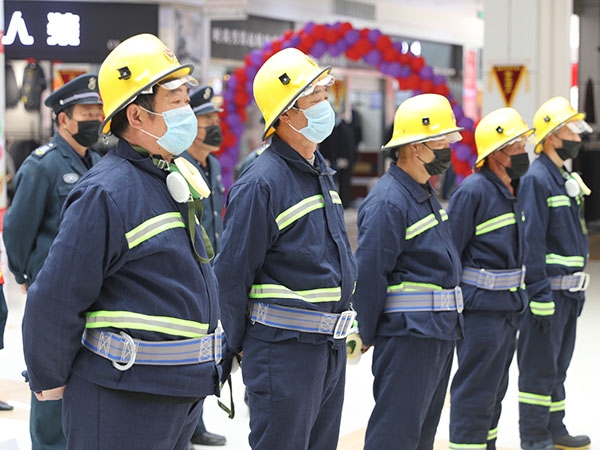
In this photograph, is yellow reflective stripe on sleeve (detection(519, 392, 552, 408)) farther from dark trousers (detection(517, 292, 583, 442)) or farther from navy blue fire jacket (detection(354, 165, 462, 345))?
navy blue fire jacket (detection(354, 165, 462, 345))

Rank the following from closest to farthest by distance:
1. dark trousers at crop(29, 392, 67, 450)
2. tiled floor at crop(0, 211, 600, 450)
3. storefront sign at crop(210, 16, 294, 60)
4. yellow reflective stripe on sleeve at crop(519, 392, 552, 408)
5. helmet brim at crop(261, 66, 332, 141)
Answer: helmet brim at crop(261, 66, 332, 141), dark trousers at crop(29, 392, 67, 450), yellow reflective stripe on sleeve at crop(519, 392, 552, 408), tiled floor at crop(0, 211, 600, 450), storefront sign at crop(210, 16, 294, 60)

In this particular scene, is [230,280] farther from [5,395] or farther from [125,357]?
[5,395]

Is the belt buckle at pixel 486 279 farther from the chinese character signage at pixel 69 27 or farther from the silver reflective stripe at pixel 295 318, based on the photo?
the chinese character signage at pixel 69 27

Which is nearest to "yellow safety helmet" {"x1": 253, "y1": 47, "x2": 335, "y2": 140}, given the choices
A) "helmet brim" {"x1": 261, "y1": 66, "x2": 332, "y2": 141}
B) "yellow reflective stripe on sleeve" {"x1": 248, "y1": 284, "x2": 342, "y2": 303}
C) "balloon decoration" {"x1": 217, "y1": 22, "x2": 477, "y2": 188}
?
"helmet brim" {"x1": 261, "y1": 66, "x2": 332, "y2": 141}

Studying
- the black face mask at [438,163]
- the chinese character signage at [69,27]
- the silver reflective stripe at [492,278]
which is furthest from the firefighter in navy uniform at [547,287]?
the chinese character signage at [69,27]

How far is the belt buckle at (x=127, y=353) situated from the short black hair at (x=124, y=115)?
577 millimetres

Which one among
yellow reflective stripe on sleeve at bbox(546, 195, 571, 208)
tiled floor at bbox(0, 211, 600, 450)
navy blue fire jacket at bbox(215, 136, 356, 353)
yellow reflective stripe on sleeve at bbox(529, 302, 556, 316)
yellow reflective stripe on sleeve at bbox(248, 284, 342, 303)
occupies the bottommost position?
tiled floor at bbox(0, 211, 600, 450)

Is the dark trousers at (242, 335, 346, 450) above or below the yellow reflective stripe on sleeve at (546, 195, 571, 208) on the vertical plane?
below

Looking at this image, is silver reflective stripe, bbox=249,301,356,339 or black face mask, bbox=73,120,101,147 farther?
black face mask, bbox=73,120,101,147

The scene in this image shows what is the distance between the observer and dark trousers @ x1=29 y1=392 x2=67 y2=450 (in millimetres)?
4359

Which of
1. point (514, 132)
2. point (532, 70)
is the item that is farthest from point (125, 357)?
point (532, 70)

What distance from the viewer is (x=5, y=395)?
6031 mm

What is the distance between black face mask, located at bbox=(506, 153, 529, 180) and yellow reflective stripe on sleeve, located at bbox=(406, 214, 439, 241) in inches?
37.4

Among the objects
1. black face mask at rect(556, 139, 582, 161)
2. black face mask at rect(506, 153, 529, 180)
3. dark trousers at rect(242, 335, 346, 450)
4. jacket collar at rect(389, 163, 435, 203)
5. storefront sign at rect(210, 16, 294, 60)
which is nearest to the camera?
dark trousers at rect(242, 335, 346, 450)
